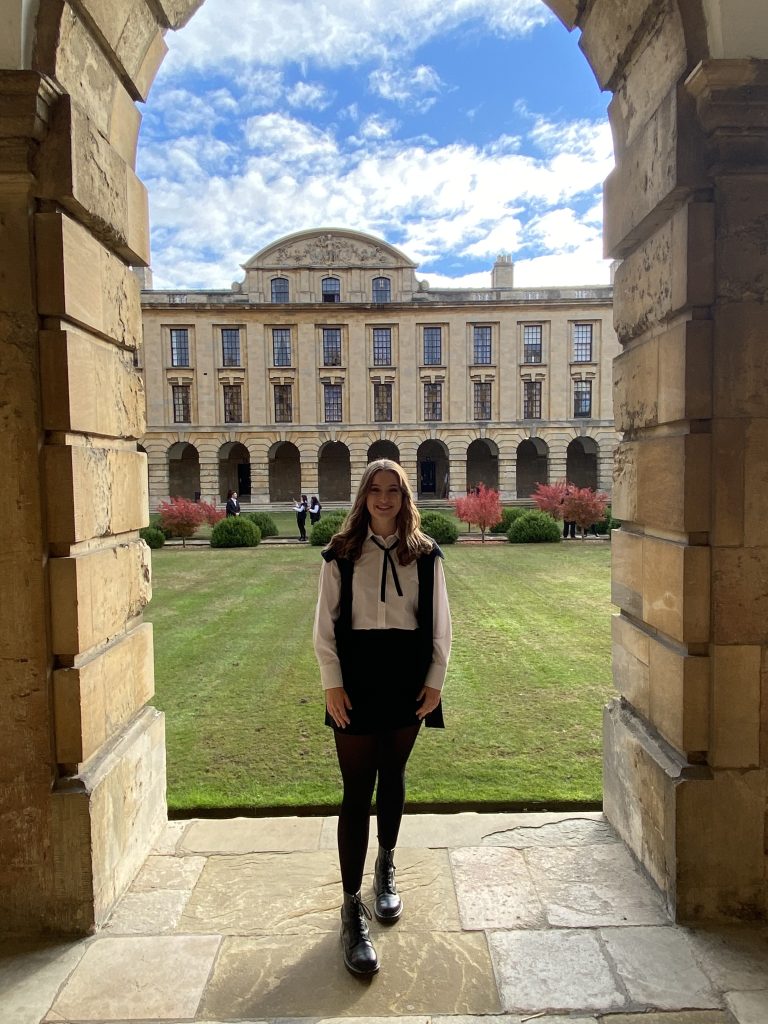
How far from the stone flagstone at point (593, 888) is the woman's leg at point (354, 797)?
792 millimetres

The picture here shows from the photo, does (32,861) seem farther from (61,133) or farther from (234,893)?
(61,133)

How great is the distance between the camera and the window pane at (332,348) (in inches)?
1391

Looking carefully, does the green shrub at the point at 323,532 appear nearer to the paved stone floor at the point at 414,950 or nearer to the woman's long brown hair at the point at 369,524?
the paved stone floor at the point at 414,950

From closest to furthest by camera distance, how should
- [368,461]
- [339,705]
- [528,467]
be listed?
1. [339,705]
2. [368,461]
3. [528,467]

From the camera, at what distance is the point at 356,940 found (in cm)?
214

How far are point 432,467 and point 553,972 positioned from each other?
Answer: 1489 inches

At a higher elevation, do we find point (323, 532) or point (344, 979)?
point (323, 532)

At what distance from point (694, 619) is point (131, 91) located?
3348 mm

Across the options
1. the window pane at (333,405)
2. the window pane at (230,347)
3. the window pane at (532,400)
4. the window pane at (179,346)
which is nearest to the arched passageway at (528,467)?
the window pane at (532,400)

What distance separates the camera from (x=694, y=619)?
7.79 ft

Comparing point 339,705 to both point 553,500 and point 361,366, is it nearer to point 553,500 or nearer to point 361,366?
point 553,500

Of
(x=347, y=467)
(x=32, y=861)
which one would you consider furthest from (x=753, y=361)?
(x=347, y=467)

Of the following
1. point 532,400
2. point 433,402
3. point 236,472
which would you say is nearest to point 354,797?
point 433,402

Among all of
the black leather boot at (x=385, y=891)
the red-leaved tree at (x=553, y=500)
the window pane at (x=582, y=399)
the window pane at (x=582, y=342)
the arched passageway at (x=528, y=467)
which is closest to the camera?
the black leather boot at (x=385, y=891)
